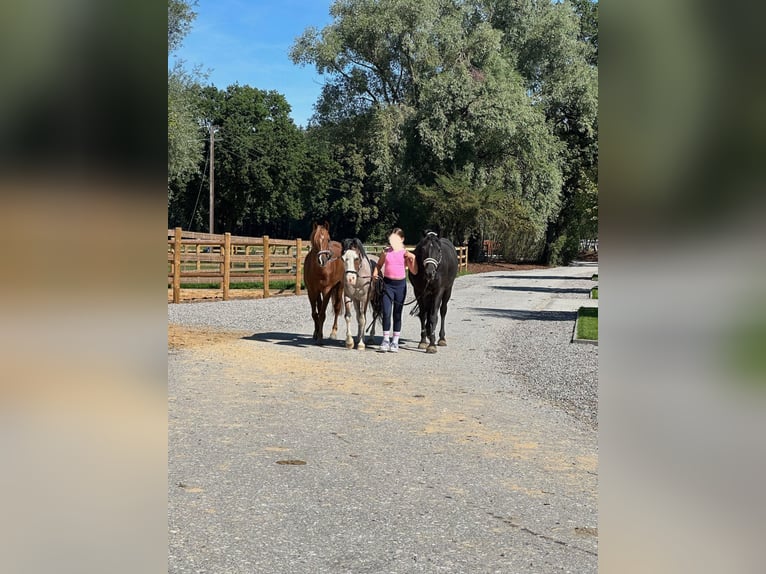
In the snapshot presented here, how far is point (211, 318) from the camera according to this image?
43.1 feet

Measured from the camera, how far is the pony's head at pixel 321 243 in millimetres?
9875

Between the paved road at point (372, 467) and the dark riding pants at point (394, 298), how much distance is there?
61 cm

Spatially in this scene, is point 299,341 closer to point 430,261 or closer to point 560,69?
point 430,261

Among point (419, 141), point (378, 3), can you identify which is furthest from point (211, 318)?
point (378, 3)

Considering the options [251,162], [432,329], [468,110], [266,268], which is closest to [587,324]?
[432,329]

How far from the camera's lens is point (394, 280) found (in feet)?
31.9

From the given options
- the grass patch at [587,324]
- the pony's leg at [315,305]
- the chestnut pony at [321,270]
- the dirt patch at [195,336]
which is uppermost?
the chestnut pony at [321,270]

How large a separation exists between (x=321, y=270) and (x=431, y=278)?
5.04ft

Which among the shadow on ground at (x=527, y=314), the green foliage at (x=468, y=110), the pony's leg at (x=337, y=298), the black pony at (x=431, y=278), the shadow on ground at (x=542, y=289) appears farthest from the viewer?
the green foliage at (x=468, y=110)

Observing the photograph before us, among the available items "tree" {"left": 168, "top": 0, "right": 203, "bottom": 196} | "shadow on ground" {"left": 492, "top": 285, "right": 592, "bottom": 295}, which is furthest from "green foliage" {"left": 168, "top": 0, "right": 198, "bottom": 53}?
"shadow on ground" {"left": 492, "top": 285, "right": 592, "bottom": 295}

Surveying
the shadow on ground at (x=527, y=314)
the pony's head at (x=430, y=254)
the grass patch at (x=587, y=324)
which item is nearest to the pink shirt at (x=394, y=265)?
the pony's head at (x=430, y=254)

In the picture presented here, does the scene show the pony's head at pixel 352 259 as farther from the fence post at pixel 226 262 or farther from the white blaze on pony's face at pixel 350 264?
the fence post at pixel 226 262
